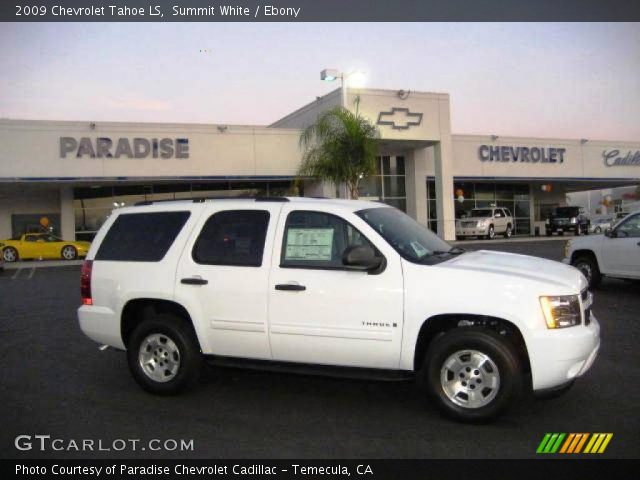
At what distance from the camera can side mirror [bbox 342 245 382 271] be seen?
484cm

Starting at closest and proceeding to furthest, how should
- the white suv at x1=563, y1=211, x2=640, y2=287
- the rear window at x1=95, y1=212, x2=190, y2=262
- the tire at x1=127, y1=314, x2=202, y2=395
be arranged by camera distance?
the tire at x1=127, y1=314, x2=202, y2=395, the rear window at x1=95, y1=212, x2=190, y2=262, the white suv at x1=563, y1=211, x2=640, y2=287

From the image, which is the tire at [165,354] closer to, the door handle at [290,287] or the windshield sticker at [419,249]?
the door handle at [290,287]

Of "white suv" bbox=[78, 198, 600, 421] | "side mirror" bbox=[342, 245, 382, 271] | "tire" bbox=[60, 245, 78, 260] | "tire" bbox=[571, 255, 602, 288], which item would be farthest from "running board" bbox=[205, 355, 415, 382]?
"tire" bbox=[60, 245, 78, 260]

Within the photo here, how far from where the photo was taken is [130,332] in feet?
Answer: 20.1

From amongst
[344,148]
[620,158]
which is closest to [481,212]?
[620,158]

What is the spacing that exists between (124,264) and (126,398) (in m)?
1.31

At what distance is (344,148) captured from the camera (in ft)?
75.4

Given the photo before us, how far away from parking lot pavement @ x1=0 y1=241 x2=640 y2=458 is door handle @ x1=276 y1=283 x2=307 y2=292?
0.99 metres

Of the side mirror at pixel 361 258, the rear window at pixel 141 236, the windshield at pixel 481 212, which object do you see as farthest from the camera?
the windshield at pixel 481 212

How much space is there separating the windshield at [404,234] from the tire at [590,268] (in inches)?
280

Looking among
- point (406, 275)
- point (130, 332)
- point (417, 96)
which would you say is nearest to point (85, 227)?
point (417, 96)

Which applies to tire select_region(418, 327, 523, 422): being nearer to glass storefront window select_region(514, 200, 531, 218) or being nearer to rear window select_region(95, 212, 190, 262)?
rear window select_region(95, 212, 190, 262)

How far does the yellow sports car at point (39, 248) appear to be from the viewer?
25.7 metres

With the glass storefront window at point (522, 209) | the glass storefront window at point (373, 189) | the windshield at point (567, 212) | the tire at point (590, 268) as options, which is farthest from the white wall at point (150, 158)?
the tire at point (590, 268)
